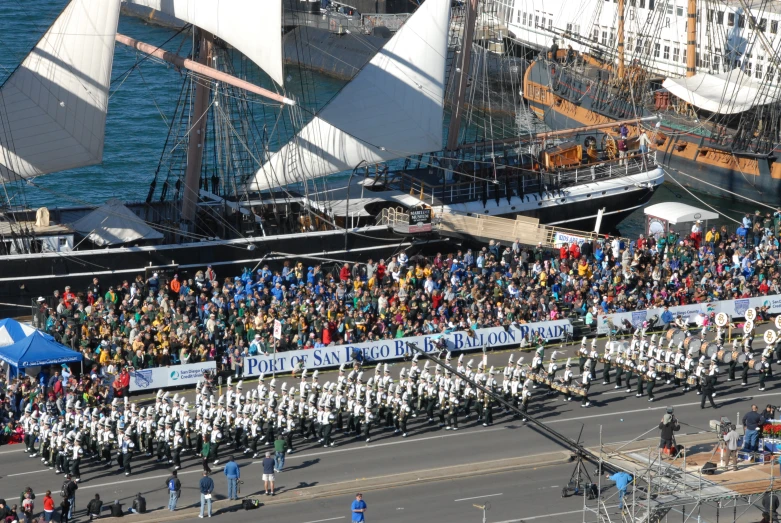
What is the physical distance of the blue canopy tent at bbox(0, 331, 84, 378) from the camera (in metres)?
43.2

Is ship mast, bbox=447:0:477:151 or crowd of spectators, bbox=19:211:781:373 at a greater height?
ship mast, bbox=447:0:477:151

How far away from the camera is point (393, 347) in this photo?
4684 centimetres

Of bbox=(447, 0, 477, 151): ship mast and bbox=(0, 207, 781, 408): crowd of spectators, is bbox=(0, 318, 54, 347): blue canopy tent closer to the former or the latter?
bbox=(0, 207, 781, 408): crowd of spectators

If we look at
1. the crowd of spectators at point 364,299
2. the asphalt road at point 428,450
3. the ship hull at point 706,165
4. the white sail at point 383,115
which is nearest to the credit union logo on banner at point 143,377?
the crowd of spectators at point 364,299

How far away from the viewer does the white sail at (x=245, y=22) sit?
51500 millimetres

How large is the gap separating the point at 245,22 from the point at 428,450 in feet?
59.1

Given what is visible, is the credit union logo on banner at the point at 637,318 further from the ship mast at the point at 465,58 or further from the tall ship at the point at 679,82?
the tall ship at the point at 679,82

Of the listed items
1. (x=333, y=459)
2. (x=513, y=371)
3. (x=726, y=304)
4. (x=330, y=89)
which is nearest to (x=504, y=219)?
(x=726, y=304)

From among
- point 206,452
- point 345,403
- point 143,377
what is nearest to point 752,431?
point 345,403

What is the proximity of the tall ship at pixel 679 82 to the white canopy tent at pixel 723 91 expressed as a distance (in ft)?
0.22

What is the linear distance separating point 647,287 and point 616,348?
5.39 metres

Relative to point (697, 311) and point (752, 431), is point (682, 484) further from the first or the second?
point (697, 311)

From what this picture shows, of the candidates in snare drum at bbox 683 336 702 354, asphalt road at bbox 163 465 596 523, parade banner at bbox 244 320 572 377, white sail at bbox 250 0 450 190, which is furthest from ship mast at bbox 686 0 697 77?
asphalt road at bbox 163 465 596 523

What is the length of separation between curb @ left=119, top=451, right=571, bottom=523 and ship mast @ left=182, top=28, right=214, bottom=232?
57.6ft
